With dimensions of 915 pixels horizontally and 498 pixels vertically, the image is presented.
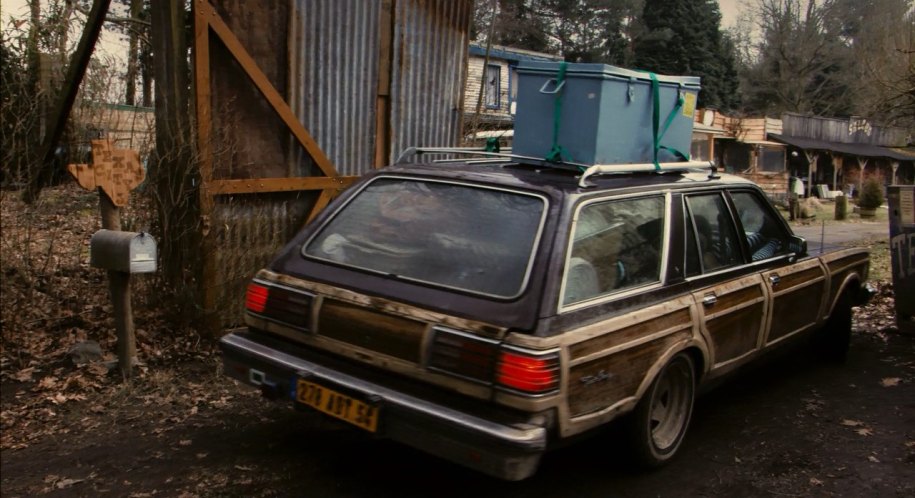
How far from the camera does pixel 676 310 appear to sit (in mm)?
3965

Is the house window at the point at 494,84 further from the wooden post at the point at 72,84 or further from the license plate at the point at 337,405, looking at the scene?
the license plate at the point at 337,405

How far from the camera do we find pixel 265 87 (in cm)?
610

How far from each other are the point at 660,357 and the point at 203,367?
3.39 m

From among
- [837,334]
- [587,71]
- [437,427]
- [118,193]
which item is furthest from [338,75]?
[837,334]

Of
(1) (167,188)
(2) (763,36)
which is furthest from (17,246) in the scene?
(2) (763,36)

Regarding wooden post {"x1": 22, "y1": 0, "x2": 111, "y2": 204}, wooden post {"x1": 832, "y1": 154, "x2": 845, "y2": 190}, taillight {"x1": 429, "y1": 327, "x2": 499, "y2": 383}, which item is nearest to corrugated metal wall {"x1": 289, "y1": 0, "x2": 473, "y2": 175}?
wooden post {"x1": 22, "y1": 0, "x2": 111, "y2": 204}

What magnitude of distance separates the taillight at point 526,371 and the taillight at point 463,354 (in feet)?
0.18

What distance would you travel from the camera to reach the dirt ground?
12.5ft

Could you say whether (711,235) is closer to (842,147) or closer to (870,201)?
(870,201)

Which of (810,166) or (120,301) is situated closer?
(120,301)

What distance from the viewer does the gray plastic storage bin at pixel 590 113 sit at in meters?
4.42

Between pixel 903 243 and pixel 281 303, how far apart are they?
19.4 ft

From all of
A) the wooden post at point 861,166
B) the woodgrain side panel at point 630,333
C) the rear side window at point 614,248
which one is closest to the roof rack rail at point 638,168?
the rear side window at point 614,248

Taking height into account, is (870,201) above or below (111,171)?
below
